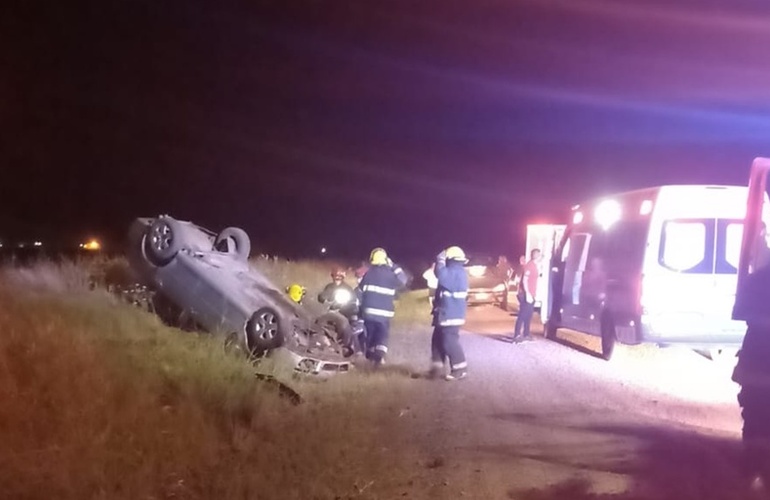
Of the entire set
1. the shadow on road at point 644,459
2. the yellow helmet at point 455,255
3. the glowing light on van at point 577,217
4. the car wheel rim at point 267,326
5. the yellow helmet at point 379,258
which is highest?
the glowing light on van at point 577,217

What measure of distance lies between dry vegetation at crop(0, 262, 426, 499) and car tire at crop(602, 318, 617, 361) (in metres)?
4.54

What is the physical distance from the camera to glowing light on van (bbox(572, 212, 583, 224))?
1594 centimetres

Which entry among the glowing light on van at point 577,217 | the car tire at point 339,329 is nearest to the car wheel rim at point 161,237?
the car tire at point 339,329

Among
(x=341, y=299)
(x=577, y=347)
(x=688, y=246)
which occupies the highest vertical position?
Answer: (x=688, y=246)

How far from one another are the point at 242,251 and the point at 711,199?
641 centimetres

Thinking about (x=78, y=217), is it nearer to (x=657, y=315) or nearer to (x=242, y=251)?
(x=242, y=251)

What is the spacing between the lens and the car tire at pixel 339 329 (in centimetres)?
1232

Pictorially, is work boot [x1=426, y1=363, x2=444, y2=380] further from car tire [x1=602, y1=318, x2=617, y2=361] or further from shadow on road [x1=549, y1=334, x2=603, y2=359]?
shadow on road [x1=549, y1=334, x2=603, y2=359]

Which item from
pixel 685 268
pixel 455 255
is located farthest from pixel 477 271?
pixel 455 255

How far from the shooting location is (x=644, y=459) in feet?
25.0

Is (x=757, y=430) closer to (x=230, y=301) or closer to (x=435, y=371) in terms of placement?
(x=435, y=371)

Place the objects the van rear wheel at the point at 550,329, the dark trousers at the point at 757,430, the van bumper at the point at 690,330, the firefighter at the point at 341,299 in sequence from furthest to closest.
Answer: the van rear wheel at the point at 550,329 < the firefighter at the point at 341,299 < the van bumper at the point at 690,330 < the dark trousers at the point at 757,430

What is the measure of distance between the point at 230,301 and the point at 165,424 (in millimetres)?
4242

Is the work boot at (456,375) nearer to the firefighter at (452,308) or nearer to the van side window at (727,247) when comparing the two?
the firefighter at (452,308)
